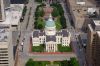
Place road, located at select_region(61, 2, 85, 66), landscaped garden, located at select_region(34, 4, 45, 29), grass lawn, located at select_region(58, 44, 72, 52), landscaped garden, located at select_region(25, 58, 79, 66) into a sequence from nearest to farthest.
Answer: landscaped garden, located at select_region(25, 58, 79, 66) < road, located at select_region(61, 2, 85, 66) < grass lawn, located at select_region(58, 44, 72, 52) < landscaped garden, located at select_region(34, 4, 45, 29)

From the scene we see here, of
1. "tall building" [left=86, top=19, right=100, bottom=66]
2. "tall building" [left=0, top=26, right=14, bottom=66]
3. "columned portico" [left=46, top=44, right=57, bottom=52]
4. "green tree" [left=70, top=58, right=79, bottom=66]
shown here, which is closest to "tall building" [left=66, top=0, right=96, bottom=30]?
"columned portico" [left=46, top=44, right=57, bottom=52]

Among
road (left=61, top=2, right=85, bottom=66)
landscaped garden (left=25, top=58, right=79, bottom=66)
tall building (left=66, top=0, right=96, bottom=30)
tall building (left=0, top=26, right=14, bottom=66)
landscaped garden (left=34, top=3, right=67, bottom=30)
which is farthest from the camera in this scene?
landscaped garden (left=34, top=3, right=67, bottom=30)

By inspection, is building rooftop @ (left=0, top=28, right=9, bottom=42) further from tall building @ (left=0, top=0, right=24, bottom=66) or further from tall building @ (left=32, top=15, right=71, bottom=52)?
tall building @ (left=32, top=15, right=71, bottom=52)

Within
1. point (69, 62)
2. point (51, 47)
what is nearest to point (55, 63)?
point (69, 62)

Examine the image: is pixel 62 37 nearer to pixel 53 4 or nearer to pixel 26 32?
pixel 26 32

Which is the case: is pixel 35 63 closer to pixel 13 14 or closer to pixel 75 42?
pixel 75 42

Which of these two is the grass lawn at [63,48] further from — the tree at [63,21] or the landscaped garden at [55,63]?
the tree at [63,21]

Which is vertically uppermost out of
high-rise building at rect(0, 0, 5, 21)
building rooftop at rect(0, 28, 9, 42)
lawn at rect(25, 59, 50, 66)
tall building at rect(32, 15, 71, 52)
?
high-rise building at rect(0, 0, 5, 21)

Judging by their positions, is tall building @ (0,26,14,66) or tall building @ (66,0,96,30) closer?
tall building @ (0,26,14,66)
